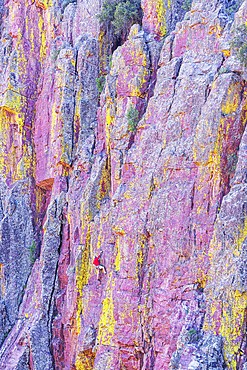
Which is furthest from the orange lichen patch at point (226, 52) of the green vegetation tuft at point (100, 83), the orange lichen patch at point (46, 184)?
the orange lichen patch at point (46, 184)

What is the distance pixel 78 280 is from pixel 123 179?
17.8 ft

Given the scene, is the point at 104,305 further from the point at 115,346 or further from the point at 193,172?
the point at 193,172

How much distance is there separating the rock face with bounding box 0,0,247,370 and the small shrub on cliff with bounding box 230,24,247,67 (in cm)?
39

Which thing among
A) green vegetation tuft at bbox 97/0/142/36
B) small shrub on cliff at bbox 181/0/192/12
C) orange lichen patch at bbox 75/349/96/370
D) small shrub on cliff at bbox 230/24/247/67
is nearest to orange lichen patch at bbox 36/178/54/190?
green vegetation tuft at bbox 97/0/142/36

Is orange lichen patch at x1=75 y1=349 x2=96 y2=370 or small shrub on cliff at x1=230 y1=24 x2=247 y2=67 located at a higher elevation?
small shrub on cliff at x1=230 y1=24 x2=247 y2=67

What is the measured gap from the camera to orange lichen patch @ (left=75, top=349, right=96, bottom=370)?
24047mm

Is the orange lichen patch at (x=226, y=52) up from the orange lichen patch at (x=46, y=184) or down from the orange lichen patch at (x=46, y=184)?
up

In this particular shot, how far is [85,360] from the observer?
79.2 feet

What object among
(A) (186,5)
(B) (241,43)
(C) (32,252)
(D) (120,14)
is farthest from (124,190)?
(D) (120,14)

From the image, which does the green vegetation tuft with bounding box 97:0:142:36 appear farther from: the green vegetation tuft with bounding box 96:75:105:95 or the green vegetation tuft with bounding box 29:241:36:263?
the green vegetation tuft with bounding box 29:241:36:263

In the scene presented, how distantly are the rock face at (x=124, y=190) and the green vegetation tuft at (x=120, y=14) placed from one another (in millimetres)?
706

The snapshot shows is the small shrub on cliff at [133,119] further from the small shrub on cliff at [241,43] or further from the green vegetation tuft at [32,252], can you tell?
the green vegetation tuft at [32,252]

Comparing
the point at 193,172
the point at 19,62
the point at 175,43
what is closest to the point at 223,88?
the point at 193,172

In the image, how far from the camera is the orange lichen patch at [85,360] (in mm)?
24047
